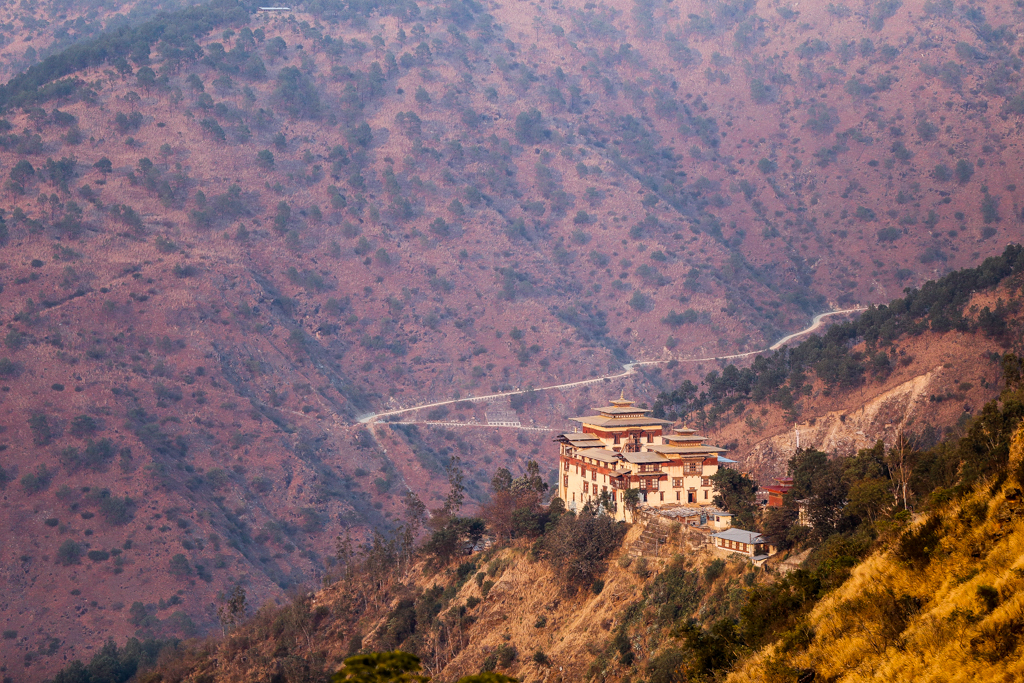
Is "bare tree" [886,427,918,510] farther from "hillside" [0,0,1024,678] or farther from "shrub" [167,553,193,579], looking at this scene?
"shrub" [167,553,193,579]

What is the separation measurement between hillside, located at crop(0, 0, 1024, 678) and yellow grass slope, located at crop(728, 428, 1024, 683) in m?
50.5

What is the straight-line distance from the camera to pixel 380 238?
468 feet

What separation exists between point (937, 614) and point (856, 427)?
5717 cm

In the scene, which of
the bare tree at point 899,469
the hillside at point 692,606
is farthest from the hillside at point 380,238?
the bare tree at point 899,469

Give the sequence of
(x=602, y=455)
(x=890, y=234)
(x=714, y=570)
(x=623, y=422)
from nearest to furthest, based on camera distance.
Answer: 1. (x=714, y=570)
2. (x=602, y=455)
3. (x=623, y=422)
4. (x=890, y=234)

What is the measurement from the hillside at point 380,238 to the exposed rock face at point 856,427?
3.01 m

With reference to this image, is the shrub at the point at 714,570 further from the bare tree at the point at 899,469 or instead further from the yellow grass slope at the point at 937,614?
the yellow grass slope at the point at 937,614

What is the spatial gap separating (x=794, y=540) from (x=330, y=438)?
72227 millimetres

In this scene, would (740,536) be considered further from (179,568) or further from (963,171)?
(963,171)

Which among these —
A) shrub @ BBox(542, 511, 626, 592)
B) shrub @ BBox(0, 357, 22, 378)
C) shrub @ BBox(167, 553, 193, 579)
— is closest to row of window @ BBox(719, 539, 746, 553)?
shrub @ BBox(542, 511, 626, 592)

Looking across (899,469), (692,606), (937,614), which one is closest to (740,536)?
(692,606)

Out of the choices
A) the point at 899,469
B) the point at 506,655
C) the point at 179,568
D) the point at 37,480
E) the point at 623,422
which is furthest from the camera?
the point at 37,480

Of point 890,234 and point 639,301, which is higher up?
point 890,234

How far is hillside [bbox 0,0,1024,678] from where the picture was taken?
3649 inches
